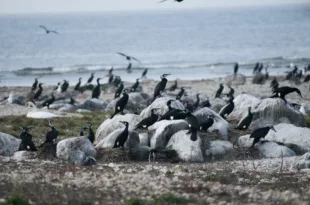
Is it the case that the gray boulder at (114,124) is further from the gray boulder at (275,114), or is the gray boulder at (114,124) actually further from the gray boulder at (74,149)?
the gray boulder at (275,114)

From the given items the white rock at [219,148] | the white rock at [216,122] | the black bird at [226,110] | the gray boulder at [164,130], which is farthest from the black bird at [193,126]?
the black bird at [226,110]

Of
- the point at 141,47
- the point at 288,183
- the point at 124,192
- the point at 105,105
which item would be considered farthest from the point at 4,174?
the point at 141,47

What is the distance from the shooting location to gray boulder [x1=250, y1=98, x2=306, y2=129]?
2130 cm

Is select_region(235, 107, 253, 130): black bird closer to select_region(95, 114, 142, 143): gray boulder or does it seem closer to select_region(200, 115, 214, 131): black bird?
select_region(200, 115, 214, 131): black bird

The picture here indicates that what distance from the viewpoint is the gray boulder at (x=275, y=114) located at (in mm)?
21297

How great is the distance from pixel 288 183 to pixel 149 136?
5.31 m

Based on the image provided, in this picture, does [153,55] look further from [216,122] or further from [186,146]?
[186,146]

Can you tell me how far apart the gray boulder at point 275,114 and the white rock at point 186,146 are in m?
3.05

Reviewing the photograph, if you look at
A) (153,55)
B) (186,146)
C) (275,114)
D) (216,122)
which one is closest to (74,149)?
(186,146)

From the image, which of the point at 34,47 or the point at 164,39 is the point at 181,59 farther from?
the point at 164,39

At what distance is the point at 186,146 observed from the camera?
60.4 feet

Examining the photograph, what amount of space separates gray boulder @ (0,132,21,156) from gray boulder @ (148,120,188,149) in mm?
3459

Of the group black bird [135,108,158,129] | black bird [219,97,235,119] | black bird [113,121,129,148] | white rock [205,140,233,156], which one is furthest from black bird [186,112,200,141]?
black bird [219,97,235,119]

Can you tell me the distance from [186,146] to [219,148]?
91 cm
